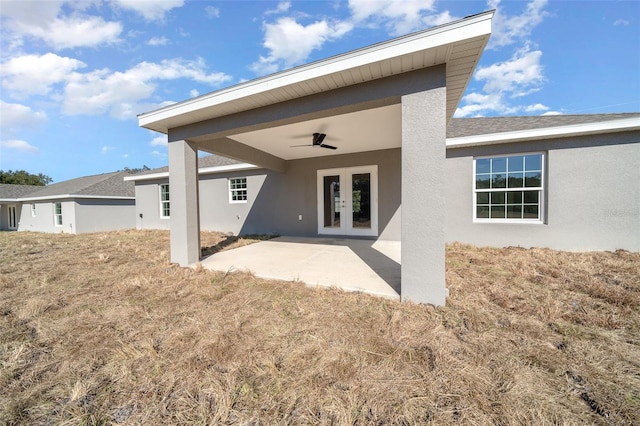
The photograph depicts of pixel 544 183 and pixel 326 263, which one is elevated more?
pixel 544 183

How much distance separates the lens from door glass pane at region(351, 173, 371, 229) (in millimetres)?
8055

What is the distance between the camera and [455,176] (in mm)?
6855

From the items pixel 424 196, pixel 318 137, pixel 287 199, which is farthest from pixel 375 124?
pixel 287 199

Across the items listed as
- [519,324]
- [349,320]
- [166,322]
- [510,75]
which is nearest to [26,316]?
[166,322]

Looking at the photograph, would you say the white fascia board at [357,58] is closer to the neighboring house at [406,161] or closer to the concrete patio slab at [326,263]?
the neighboring house at [406,161]

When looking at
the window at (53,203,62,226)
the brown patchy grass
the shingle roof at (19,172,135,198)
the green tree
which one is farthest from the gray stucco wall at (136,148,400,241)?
the green tree

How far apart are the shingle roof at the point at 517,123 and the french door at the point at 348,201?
2.72m

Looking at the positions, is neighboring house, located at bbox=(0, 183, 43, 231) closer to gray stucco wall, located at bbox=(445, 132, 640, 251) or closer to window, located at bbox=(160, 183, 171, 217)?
window, located at bbox=(160, 183, 171, 217)

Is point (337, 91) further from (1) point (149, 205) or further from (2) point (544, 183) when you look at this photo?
(1) point (149, 205)

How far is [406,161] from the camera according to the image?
3.11m

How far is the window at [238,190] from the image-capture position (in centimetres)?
1029

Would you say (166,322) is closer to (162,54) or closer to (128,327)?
(128,327)

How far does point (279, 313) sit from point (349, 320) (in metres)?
0.87

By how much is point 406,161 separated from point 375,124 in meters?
2.46
